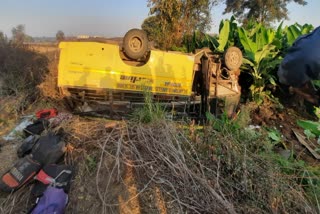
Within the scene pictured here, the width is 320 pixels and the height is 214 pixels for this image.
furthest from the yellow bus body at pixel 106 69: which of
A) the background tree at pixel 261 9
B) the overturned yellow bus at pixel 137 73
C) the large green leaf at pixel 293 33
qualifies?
the background tree at pixel 261 9

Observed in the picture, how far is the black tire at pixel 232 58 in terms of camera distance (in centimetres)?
572

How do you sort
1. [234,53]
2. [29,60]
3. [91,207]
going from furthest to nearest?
[29,60], [234,53], [91,207]

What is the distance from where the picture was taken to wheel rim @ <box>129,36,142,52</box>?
5.17m

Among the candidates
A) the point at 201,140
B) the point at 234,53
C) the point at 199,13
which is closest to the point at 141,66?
the point at 234,53

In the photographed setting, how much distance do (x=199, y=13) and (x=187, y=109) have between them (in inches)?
327

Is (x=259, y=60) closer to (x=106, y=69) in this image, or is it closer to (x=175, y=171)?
(x=106, y=69)

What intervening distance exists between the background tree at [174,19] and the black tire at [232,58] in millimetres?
5705

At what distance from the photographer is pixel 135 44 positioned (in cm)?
521

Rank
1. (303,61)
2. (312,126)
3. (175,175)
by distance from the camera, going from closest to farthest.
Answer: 1. (303,61)
2. (175,175)
3. (312,126)

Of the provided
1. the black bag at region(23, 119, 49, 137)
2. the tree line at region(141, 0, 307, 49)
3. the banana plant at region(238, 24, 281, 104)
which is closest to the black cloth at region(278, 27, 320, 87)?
the black bag at region(23, 119, 49, 137)

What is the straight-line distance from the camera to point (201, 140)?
334 cm

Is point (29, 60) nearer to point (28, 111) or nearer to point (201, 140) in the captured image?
point (28, 111)

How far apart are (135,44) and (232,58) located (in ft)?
6.26

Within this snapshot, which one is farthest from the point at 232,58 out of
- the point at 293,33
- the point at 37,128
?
the point at 37,128
